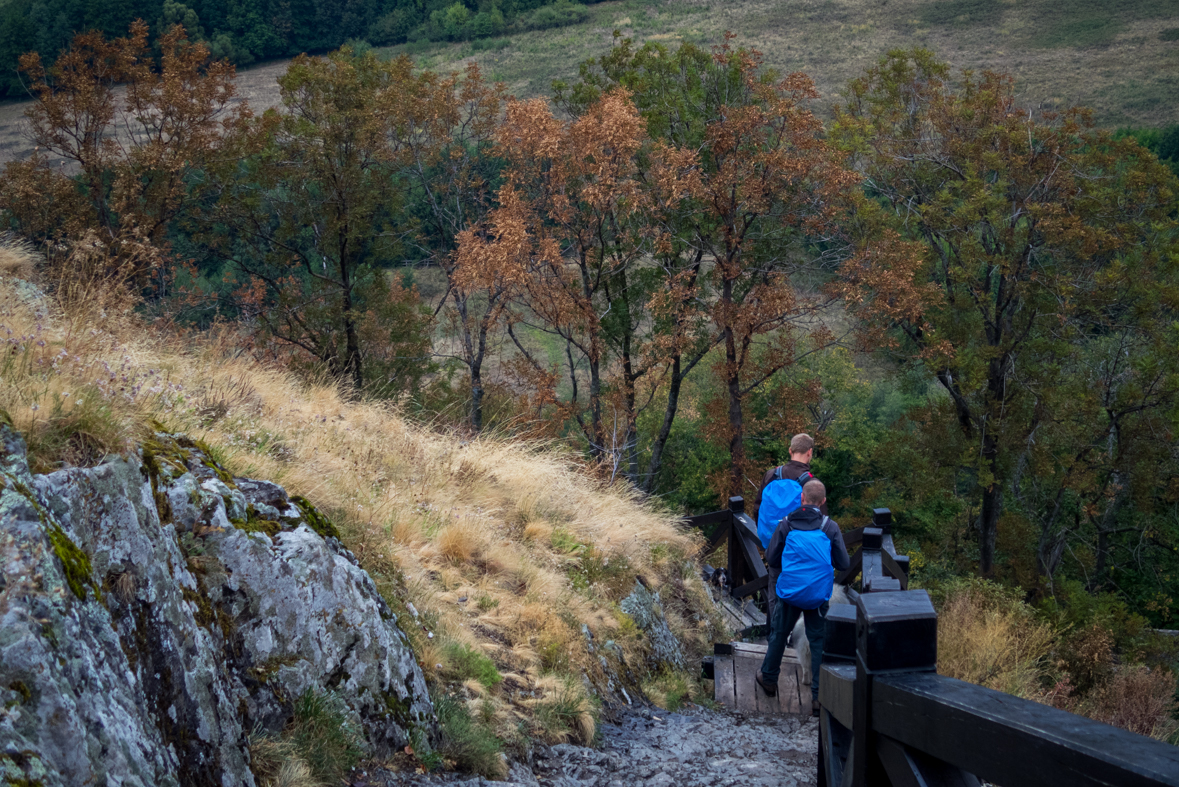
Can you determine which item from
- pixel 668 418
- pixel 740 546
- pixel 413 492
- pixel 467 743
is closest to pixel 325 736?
pixel 467 743

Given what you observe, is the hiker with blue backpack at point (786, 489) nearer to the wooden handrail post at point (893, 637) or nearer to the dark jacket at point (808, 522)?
the dark jacket at point (808, 522)

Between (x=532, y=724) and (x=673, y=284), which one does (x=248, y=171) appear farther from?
(x=532, y=724)

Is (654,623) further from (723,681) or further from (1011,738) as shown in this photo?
(1011,738)

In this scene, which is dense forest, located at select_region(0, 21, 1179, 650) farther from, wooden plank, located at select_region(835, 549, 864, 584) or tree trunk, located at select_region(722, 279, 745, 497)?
wooden plank, located at select_region(835, 549, 864, 584)

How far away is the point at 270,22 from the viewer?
6725cm

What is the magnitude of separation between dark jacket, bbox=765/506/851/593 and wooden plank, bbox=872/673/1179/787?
3.36m

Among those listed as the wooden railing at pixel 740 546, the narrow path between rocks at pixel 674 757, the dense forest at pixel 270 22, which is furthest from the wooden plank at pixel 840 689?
the dense forest at pixel 270 22

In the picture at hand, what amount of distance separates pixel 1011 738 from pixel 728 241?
777 inches

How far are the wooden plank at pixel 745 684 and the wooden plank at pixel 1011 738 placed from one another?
456 cm

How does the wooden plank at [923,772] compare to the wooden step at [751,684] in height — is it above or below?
above

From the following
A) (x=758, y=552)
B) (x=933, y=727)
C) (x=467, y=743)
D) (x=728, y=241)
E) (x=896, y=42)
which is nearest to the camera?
(x=933, y=727)

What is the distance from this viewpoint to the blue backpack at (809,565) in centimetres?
557

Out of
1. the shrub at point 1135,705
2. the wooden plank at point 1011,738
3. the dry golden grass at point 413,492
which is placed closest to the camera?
the wooden plank at point 1011,738

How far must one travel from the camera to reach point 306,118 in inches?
1025
